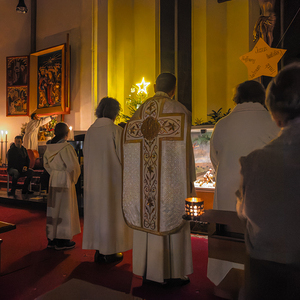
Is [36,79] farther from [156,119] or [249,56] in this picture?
[249,56]

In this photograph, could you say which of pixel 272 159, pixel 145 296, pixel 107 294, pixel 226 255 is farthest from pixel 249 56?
pixel 145 296

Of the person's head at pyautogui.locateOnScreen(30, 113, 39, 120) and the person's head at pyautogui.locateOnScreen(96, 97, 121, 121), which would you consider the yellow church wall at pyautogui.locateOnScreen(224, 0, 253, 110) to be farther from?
the person's head at pyautogui.locateOnScreen(30, 113, 39, 120)

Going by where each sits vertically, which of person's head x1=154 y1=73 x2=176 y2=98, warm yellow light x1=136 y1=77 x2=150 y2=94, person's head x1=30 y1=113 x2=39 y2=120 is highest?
warm yellow light x1=136 y1=77 x2=150 y2=94

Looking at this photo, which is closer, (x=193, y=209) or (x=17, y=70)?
(x=193, y=209)

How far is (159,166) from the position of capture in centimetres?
254

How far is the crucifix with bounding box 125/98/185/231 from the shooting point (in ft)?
8.13

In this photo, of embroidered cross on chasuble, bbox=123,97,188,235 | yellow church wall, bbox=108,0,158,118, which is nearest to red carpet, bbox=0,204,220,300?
embroidered cross on chasuble, bbox=123,97,188,235

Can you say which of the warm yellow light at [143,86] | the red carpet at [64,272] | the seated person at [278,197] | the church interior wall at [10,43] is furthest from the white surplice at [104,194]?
the church interior wall at [10,43]

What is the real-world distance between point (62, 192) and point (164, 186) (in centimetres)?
195

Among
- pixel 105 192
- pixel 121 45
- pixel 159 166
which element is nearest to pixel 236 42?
pixel 121 45

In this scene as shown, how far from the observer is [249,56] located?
194cm

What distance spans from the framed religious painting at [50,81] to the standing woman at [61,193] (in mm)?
5734

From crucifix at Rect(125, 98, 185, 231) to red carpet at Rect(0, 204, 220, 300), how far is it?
0.62 meters

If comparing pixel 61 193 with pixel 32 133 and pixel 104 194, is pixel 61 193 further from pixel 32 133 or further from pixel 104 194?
pixel 32 133
